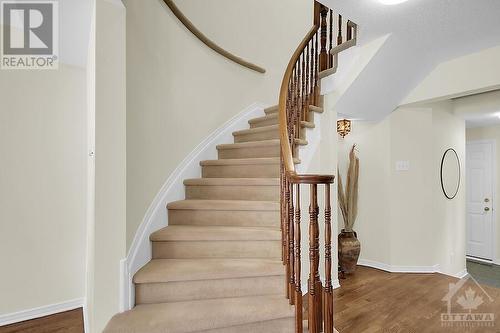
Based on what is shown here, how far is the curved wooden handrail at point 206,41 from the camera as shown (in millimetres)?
2477

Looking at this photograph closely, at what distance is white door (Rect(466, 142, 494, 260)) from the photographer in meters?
4.90

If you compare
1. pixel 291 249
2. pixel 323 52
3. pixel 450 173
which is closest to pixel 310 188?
pixel 291 249

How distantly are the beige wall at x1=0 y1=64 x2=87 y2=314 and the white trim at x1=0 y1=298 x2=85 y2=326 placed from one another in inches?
1.4

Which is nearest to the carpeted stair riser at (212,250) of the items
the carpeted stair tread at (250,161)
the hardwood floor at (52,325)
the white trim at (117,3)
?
the carpeted stair tread at (250,161)

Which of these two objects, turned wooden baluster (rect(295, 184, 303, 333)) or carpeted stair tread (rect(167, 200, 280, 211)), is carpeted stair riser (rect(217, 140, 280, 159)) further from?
turned wooden baluster (rect(295, 184, 303, 333))

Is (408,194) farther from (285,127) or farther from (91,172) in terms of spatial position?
(91,172)

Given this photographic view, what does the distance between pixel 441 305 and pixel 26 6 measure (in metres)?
4.17

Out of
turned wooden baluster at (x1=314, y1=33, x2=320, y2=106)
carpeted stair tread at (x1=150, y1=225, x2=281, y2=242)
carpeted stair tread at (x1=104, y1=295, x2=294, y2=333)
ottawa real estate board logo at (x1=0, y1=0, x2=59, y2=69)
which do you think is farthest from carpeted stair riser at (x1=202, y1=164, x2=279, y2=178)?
ottawa real estate board logo at (x1=0, y1=0, x2=59, y2=69)

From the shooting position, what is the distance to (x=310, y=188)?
1.52 m

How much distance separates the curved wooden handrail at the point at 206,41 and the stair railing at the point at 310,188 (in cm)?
84

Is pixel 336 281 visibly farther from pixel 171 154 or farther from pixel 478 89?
pixel 478 89

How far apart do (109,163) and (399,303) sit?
2.77m

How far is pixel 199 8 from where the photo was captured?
3.07m

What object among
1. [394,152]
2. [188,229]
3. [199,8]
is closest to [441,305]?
[394,152]
